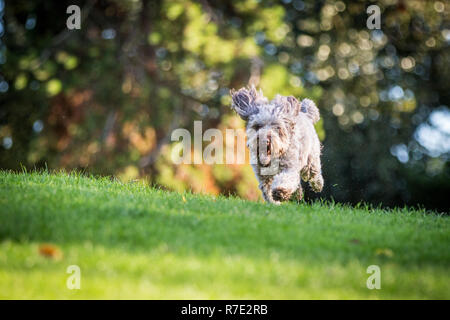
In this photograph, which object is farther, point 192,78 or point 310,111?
point 192,78

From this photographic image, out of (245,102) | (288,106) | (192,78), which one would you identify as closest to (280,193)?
(288,106)

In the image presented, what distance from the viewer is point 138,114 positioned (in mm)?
14320

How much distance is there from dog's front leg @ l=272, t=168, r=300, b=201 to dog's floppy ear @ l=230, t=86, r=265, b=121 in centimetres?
113

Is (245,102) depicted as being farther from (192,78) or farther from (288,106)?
(192,78)

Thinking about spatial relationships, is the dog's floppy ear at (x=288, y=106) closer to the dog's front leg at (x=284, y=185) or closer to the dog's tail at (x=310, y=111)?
the dog's front leg at (x=284, y=185)

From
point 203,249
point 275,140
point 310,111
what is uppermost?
point 310,111

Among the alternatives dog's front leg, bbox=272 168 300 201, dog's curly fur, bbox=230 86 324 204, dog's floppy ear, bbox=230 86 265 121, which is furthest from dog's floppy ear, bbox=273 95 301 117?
dog's front leg, bbox=272 168 300 201

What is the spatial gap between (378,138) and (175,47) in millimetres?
7422

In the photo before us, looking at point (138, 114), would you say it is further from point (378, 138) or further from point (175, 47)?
point (378, 138)

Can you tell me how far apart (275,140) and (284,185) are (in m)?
0.67

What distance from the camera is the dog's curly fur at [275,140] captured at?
7457mm

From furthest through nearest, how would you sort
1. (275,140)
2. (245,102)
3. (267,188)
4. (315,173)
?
1. (315,173)
2. (245,102)
3. (267,188)
4. (275,140)

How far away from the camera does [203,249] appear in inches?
186

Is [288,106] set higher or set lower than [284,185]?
higher
